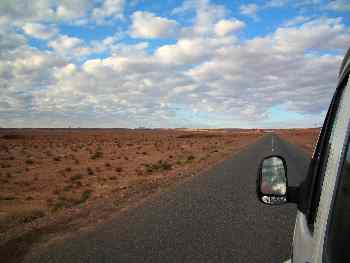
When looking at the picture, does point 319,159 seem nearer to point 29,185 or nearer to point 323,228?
point 323,228

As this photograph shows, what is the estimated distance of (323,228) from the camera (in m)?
1.33

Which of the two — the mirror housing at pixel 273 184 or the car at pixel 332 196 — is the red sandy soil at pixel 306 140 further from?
the car at pixel 332 196

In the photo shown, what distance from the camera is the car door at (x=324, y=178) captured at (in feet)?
4.33

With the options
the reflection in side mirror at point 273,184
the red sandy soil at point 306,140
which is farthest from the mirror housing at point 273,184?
the red sandy soil at point 306,140

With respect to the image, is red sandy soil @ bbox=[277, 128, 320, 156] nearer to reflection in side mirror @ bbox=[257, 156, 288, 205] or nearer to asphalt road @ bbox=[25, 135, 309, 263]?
reflection in side mirror @ bbox=[257, 156, 288, 205]

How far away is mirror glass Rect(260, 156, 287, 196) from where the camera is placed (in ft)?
7.38

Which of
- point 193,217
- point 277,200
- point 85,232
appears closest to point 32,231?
point 85,232

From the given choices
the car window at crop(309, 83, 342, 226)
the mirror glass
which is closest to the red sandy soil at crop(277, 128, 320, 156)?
the mirror glass

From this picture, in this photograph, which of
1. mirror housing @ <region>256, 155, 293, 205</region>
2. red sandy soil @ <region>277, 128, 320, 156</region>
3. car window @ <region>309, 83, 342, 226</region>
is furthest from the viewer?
red sandy soil @ <region>277, 128, 320, 156</region>

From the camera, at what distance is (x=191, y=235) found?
20.7 feet

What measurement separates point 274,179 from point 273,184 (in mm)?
37

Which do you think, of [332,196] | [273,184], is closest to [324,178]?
[332,196]

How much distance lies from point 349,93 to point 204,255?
4.44 m

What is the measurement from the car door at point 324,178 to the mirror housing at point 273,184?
0.12m
